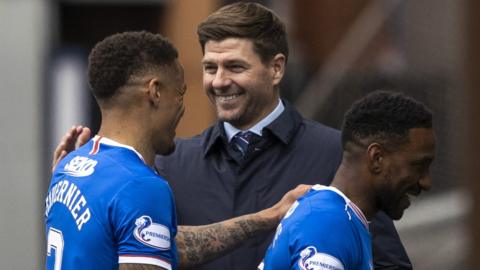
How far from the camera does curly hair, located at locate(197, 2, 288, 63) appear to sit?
6000mm

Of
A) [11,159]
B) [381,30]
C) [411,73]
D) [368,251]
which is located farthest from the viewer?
[11,159]

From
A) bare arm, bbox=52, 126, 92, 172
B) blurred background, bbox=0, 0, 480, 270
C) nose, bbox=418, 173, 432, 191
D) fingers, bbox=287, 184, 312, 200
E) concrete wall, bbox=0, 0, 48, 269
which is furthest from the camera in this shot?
concrete wall, bbox=0, 0, 48, 269

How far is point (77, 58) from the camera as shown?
45.2ft

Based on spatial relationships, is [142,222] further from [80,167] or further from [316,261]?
[316,261]

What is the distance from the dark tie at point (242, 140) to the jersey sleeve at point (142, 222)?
3.95ft

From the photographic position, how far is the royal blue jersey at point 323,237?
15.1 feet

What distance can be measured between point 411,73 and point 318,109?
859mm

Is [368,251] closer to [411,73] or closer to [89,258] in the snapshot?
[89,258]

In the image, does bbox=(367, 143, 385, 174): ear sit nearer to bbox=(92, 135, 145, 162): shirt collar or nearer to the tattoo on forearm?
the tattoo on forearm

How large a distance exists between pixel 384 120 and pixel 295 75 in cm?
722

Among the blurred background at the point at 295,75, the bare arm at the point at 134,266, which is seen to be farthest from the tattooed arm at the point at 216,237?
the blurred background at the point at 295,75

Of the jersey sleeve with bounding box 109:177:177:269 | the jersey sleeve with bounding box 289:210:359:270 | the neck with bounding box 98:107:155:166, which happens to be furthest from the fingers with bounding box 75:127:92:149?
the jersey sleeve with bounding box 289:210:359:270

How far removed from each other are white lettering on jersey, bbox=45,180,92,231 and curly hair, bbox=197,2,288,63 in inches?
51.1

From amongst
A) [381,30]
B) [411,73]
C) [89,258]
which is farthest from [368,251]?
[381,30]
